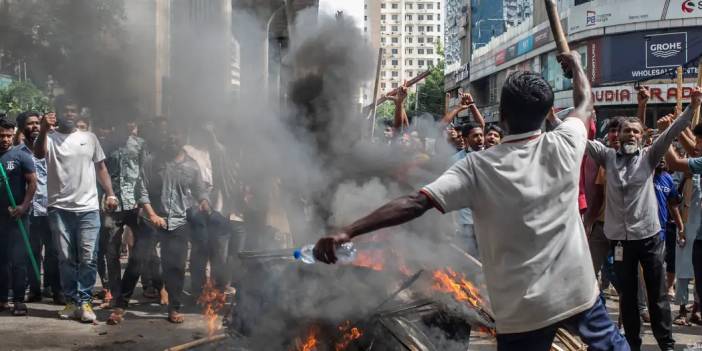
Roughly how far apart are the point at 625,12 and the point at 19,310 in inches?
1175

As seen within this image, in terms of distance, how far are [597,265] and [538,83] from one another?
3.25 metres

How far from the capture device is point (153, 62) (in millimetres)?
6895

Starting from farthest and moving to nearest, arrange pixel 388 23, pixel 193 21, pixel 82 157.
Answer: pixel 388 23, pixel 193 21, pixel 82 157

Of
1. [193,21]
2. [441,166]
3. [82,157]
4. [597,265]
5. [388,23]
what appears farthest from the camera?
[388,23]

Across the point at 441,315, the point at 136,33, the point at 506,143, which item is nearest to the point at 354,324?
the point at 441,315

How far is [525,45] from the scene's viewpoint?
40969mm

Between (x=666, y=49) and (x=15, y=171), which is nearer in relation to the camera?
(x=15, y=171)

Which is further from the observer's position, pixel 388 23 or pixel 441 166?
pixel 388 23

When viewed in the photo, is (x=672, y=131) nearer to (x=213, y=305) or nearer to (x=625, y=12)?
(x=213, y=305)

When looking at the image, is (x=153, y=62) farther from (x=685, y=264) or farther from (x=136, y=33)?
(x=685, y=264)

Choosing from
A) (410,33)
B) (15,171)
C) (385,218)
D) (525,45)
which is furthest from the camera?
(410,33)

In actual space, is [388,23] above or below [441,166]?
above

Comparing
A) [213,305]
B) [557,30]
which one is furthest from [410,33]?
[557,30]

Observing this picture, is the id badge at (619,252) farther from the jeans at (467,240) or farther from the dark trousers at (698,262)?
the jeans at (467,240)
